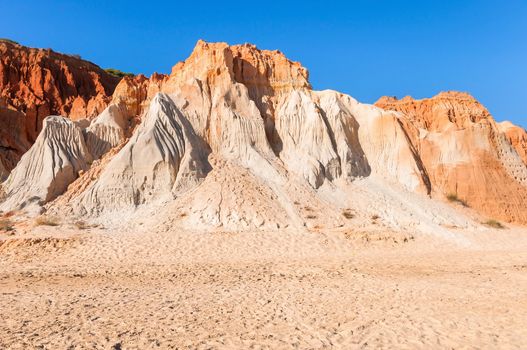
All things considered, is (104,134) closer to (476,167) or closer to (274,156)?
(274,156)

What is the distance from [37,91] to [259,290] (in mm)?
43110

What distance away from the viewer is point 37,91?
4406 cm

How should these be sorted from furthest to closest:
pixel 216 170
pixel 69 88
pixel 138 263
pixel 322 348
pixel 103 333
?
1. pixel 69 88
2. pixel 216 170
3. pixel 138 263
4. pixel 103 333
5. pixel 322 348

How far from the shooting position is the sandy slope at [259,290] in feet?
21.7

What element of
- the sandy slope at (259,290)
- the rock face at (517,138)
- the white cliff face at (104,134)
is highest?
the rock face at (517,138)

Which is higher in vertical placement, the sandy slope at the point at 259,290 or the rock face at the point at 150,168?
the rock face at the point at 150,168

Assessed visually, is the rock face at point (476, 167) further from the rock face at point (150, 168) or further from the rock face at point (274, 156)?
the rock face at point (150, 168)

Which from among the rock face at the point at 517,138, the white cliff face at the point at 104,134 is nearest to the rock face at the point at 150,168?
the white cliff face at the point at 104,134

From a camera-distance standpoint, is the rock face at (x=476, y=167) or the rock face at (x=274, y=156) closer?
the rock face at (x=274, y=156)

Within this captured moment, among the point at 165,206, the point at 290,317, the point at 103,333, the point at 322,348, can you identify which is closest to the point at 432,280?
the point at 290,317

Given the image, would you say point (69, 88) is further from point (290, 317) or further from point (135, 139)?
point (290, 317)

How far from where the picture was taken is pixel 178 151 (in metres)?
21.2

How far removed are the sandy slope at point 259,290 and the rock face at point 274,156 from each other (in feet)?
7.81

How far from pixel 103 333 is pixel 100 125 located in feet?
63.4
